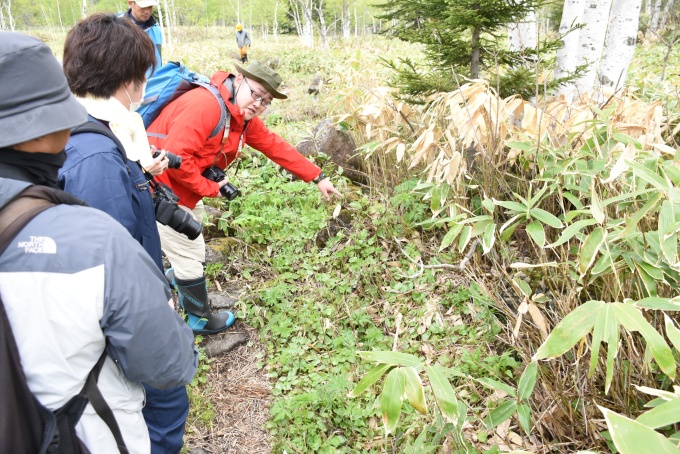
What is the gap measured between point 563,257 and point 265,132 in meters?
2.26

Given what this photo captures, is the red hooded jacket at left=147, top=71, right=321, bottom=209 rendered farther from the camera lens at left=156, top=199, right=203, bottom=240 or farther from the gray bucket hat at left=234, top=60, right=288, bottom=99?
the camera lens at left=156, top=199, right=203, bottom=240

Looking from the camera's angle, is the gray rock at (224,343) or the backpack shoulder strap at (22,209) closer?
the backpack shoulder strap at (22,209)

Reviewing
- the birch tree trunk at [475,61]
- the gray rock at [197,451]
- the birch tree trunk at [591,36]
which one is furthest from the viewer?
the birch tree trunk at [591,36]

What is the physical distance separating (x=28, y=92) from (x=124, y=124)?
778 millimetres

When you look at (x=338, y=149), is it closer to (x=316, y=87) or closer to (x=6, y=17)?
(x=316, y=87)

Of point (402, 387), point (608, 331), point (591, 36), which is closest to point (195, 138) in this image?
point (402, 387)

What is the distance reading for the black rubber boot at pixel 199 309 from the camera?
314 cm

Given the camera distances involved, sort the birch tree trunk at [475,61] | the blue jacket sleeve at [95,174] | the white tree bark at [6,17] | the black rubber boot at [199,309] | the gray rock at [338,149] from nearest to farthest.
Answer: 1. the blue jacket sleeve at [95,174]
2. the black rubber boot at [199,309]
3. the birch tree trunk at [475,61]
4. the gray rock at [338,149]
5. the white tree bark at [6,17]

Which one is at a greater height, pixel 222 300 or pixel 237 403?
pixel 222 300

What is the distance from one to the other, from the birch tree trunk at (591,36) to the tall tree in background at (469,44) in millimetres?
1124

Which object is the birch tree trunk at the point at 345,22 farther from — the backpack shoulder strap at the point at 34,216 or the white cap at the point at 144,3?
the backpack shoulder strap at the point at 34,216

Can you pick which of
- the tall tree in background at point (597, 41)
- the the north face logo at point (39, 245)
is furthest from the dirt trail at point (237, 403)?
the tall tree in background at point (597, 41)

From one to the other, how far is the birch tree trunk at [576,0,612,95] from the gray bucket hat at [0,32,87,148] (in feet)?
15.2

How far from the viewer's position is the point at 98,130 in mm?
1746
